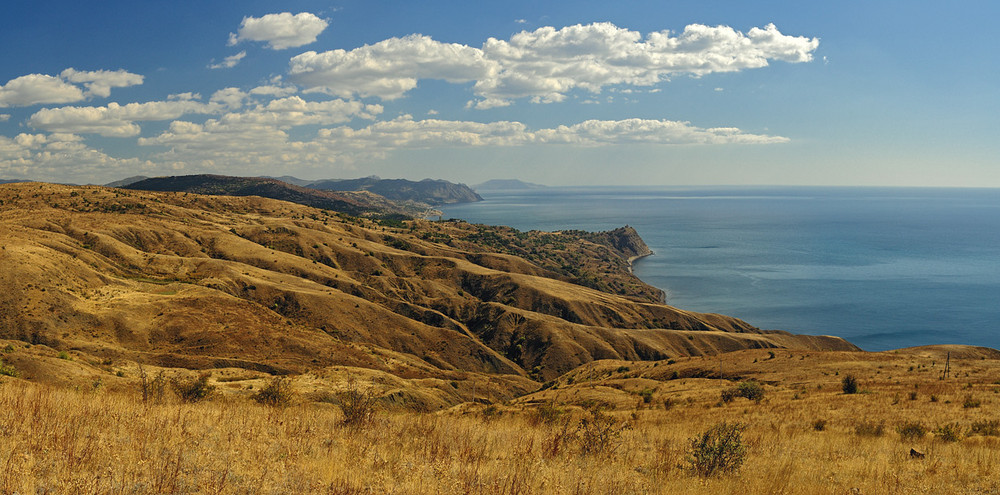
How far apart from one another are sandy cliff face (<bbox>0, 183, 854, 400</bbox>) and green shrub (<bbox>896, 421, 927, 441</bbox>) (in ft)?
151

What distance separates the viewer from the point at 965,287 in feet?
510

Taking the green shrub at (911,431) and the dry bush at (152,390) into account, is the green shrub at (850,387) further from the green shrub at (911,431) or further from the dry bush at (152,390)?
the dry bush at (152,390)

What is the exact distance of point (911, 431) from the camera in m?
17.0

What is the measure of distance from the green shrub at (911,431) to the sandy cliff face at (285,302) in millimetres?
46050

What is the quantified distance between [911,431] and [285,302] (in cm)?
6935

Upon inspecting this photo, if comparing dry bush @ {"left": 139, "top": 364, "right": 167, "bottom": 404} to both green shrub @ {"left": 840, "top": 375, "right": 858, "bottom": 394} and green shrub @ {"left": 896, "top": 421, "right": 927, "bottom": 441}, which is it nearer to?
green shrub @ {"left": 896, "top": 421, "right": 927, "bottom": 441}

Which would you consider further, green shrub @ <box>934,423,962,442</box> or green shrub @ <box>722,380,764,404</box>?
green shrub @ <box>722,380,764,404</box>

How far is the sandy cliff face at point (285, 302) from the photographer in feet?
170

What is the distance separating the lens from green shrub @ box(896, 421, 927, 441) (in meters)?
16.2

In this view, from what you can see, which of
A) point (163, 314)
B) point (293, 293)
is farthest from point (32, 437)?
point (293, 293)

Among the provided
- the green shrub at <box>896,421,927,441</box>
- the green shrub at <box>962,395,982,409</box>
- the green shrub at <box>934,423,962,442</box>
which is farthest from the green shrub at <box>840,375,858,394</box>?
the green shrub at <box>896,421,927,441</box>

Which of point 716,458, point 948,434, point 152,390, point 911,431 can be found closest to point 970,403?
point 948,434

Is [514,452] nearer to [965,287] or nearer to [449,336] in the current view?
[449,336]

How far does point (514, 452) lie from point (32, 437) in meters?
7.98
